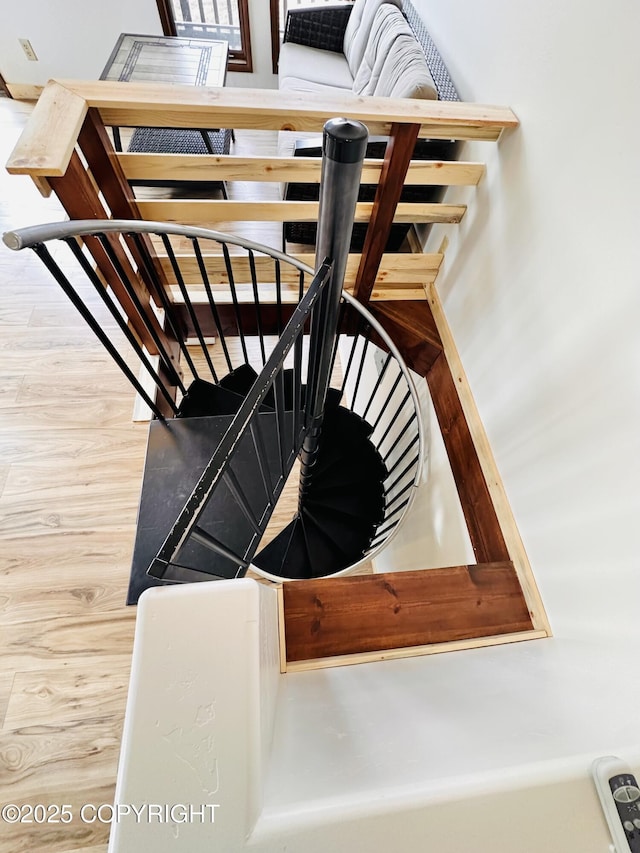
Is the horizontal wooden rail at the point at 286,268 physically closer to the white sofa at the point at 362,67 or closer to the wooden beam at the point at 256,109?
the white sofa at the point at 362,67

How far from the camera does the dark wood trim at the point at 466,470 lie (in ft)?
5.31

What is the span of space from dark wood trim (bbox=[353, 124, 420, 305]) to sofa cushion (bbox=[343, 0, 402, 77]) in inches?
78.5

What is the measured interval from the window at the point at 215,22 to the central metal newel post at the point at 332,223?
420cm

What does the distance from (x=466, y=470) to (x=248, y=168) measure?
1.47m

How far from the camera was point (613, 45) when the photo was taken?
3.38 ft

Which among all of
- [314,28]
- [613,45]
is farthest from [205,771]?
[314,28]

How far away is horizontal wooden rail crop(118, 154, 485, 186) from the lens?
152cm

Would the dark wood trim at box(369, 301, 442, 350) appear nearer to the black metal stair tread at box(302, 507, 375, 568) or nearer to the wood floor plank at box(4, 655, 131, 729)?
the black metal stair tread at box(302, 507, 375, 568)

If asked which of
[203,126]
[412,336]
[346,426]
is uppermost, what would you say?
[203,126]

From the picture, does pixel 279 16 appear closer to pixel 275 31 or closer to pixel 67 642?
pixel 275 31

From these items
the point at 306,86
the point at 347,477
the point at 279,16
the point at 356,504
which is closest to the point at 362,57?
the point at 306,86

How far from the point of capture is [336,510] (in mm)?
2289

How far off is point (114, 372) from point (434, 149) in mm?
2001

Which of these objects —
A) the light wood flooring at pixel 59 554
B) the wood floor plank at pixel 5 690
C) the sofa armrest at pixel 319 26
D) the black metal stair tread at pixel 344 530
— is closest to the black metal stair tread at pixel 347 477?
the black metal stair tread at pixel 344 530
